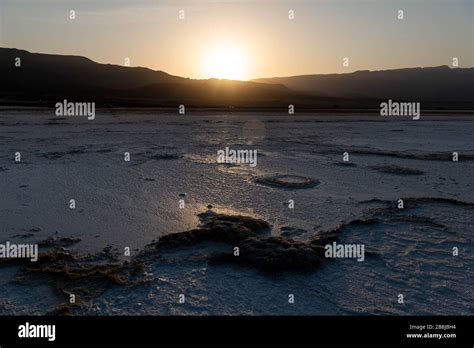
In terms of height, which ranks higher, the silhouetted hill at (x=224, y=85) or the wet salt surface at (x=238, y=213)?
the silhouetted hill at (x=224, y=85)

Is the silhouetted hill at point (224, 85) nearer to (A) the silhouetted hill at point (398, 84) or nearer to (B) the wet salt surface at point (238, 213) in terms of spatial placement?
(A) the silhouetted hill at point (398, 84)

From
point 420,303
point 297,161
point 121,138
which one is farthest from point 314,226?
point 121,138

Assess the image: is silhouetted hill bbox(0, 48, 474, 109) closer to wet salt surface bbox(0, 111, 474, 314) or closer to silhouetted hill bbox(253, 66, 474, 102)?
silhouetted hill bbox(253, 66, 474, 102)

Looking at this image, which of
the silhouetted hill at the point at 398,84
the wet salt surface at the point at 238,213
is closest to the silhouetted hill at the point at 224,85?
the silhouetted hill at the point at 398,84

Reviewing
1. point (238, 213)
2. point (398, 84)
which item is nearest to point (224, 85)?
point (398, 84)

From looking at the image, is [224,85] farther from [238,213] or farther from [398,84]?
[238,213]
